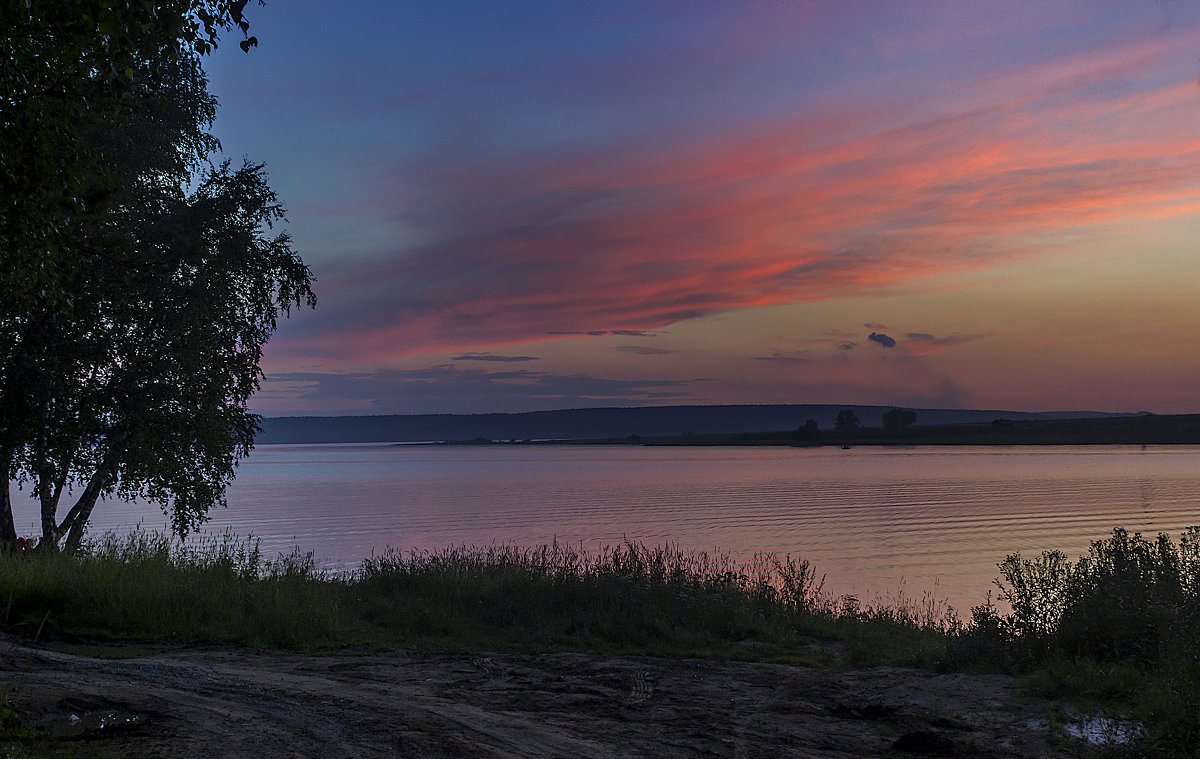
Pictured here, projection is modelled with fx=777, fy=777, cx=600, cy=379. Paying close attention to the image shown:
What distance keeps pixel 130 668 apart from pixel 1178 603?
15.8 m

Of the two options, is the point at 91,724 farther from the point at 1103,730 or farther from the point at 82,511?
the point at 82,511

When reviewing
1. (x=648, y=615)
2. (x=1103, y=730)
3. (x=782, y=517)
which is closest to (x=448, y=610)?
(x=648, y=615)

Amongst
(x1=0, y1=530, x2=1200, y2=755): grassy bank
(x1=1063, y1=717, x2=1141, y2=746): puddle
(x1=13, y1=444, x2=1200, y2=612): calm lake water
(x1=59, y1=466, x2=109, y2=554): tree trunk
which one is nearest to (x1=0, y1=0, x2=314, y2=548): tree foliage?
(x1=59, y1=466, x2=109, y2=554): tree trunk

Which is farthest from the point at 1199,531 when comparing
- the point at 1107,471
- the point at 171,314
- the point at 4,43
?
the point at 1107,471

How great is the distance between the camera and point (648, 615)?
1566 cm

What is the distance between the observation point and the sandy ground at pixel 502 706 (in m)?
8.45

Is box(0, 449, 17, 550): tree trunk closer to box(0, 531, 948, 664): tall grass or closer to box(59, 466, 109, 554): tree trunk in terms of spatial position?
box(59, 466, 109, 554): tree trunk

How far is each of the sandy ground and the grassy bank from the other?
44.3 inches

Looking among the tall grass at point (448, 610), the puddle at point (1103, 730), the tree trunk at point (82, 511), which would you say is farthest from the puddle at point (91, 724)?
the tree trunk at point (82, 511)

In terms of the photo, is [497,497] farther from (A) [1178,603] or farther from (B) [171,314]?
(A) [1178,603]

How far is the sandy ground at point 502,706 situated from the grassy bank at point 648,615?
44.3 inches

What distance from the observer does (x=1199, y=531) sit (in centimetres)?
1446

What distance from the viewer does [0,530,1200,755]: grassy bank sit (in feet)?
38.2

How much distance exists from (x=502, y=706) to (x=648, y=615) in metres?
5.85
